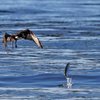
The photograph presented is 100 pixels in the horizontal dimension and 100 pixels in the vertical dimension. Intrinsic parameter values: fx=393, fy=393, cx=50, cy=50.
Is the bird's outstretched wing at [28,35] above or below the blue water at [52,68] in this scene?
above

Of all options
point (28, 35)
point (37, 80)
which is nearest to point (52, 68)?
point (37, 80)

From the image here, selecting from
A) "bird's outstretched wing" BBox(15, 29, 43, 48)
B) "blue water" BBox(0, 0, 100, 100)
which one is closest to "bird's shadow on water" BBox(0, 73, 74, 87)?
"blue water" BBox(0, 0, 100, 100)

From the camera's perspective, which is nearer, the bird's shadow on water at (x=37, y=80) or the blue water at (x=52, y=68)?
the blue water at (x=52, y=68)

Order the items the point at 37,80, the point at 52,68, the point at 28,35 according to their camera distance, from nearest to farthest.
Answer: the point at 28,35 < the point at 37,80 < the point at 52,68

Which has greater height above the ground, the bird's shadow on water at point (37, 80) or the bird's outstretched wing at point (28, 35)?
the bird's outstretched wing at point (28, 35)

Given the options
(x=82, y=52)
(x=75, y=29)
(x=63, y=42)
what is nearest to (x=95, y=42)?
(x=63, y=42)

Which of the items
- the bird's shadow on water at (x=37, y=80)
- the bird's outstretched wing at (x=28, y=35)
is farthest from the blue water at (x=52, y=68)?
the bird's outstretched wing at (x=28, y=35)

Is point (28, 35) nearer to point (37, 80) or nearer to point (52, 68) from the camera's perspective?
point (37, 80)

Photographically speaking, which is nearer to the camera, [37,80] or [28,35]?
[28,35]

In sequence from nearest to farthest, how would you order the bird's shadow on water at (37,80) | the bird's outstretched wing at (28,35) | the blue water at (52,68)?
the blue water at (52,68) → the bird's outstretched wing at (28,35) → the bird's shadow on water at (37,80)

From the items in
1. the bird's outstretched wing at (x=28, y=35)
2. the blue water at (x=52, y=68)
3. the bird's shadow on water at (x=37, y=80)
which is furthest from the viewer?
the bird's shadow on water at (x=37, y=80)

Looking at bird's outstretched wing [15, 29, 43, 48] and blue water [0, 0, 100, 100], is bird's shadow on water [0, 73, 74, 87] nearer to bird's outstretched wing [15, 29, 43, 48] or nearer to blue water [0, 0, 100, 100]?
blue water [0, 0, 100, 100]

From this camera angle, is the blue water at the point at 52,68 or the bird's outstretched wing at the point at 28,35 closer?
the blue water at the point at 52,68

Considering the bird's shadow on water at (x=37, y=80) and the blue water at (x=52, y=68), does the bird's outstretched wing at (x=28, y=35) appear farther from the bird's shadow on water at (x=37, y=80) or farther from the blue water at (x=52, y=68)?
the bird's shadow on water at (x=37, y=80)
